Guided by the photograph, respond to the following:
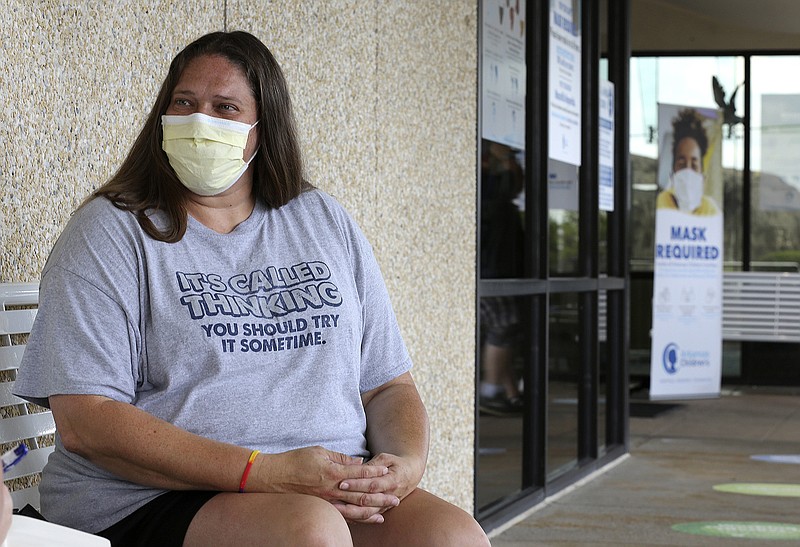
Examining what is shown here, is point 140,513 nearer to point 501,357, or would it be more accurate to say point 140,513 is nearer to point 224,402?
point 224,402

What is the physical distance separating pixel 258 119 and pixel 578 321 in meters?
3.87

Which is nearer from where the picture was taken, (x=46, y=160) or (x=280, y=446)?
(x=280, y=446)

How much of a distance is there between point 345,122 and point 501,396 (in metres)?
1.96

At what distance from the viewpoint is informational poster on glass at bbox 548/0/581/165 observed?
16.1ft

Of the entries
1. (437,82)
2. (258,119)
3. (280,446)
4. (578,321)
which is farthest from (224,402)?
(578,321)

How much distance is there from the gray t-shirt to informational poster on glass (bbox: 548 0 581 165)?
3.02m

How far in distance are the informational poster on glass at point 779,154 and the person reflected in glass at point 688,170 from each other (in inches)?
84.0

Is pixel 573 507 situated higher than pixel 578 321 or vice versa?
pixel 578 321

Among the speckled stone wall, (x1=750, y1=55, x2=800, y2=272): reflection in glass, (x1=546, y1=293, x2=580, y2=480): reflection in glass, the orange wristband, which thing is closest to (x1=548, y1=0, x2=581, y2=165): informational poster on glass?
(x1=546, y1=293, x2=580, y2=480): reflection in glass

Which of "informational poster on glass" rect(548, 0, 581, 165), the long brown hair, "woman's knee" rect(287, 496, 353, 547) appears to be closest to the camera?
"woman's knee" rect(287, 496, 353, 547)

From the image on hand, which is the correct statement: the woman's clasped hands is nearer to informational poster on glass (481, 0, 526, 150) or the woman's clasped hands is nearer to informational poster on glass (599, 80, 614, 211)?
informational poster on glass (481, 0, 526, 150)

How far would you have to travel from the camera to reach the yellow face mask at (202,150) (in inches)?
78.1

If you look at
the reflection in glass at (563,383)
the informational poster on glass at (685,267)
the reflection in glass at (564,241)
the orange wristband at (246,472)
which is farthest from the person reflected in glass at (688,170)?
the orange wristband at (246,472)

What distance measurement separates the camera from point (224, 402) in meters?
1.85
